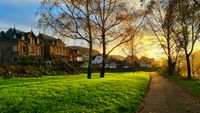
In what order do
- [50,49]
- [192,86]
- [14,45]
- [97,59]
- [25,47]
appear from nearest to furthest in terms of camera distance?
[192,86]
[14,45]
[25,47]
[50,49]
[97,59]

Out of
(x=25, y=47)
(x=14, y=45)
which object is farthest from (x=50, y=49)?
(x=14, y=45)

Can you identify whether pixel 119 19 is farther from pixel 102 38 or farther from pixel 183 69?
pixel 183 69

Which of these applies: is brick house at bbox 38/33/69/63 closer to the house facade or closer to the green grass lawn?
the house facade

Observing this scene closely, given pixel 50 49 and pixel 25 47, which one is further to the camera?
pixel 50 49

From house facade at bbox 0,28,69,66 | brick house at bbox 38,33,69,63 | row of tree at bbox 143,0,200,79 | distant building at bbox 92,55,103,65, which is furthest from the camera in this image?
distant building at bbox 92,55,103,65

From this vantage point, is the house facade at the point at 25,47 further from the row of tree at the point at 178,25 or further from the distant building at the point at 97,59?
the distant building at the point at 97,59

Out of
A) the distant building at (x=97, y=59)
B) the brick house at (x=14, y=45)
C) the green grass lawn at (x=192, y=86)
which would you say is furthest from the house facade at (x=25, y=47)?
the distant building at (x=97, y=59)

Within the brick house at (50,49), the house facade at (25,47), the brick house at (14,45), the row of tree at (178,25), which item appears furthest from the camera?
the brick house at (50,49)

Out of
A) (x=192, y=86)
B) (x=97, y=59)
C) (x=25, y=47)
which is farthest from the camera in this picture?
(x=97, y=59)

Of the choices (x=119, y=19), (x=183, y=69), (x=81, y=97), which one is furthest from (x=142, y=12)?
(x=183, y=69)

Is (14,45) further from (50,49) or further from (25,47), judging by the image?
(50,49)

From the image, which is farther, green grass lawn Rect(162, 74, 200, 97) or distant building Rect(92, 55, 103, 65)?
distant building Rect(92, 55, 103, 65)

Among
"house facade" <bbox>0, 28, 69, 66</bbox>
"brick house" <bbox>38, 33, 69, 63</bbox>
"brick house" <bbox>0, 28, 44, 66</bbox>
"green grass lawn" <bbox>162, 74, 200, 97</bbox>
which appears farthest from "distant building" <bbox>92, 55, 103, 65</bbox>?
"green grass lawn" <bbox>162, 74, 200, 97</bbox>

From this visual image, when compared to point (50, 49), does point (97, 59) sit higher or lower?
lower
